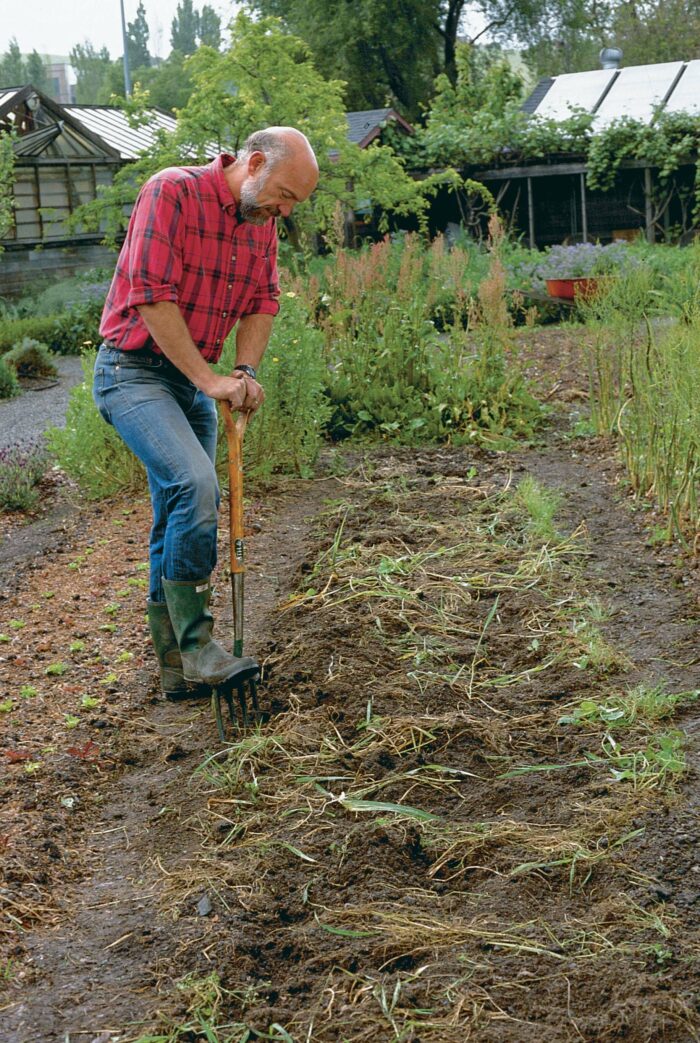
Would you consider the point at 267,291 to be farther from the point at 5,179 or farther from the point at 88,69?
the point at 88,69

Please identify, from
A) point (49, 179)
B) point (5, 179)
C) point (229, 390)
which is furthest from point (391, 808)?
point (49, 179)

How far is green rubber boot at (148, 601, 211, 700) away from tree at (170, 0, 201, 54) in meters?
111

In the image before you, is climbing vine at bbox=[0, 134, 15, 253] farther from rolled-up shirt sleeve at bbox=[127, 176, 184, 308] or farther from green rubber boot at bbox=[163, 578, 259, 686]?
green rubber boot at bbox=[163, 578, 259, 686]

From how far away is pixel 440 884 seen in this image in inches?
104

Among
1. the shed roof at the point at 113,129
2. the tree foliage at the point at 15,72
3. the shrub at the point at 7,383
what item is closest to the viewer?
the shrub at the point at 7,383

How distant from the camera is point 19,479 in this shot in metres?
6.72

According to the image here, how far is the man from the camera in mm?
3432

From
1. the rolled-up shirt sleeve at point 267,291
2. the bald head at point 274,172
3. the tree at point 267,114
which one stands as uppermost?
the tree at point 267,114

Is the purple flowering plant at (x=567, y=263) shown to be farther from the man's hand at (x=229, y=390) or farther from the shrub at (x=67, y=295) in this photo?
the man's hand at (x=229, y=390)

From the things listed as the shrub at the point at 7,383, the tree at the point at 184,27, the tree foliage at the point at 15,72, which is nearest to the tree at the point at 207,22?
the tree at the point at 184,27

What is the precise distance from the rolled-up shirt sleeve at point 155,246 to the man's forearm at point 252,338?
0.51m

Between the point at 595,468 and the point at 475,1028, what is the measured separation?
482 centimetres

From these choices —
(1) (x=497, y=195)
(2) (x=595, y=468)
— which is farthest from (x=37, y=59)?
(2) (x=595, y=468)

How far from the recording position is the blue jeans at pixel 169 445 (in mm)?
3500
